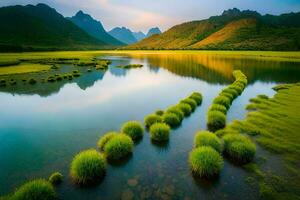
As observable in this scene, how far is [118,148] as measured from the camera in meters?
18.2

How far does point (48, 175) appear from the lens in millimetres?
15812

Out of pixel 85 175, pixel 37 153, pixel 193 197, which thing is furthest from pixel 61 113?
pixel 193 197

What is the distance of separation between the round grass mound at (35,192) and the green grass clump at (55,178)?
1.61 m

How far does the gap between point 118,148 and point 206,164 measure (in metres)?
6.67

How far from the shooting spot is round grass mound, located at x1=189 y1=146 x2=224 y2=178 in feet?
50.2

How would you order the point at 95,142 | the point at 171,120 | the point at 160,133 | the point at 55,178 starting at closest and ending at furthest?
the point at 55,178 → the point at 160,133 → the point at 95,142 → the point at 171,120

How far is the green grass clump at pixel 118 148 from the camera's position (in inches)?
712

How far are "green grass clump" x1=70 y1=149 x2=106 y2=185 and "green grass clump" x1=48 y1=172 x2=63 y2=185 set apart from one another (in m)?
0.78

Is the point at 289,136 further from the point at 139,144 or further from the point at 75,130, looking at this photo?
the point at 75,130

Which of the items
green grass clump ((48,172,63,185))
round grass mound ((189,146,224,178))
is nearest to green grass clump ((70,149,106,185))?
green grass clump ((48,172,63,185))

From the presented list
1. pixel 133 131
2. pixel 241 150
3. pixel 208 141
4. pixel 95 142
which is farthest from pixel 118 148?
pixel 241 150

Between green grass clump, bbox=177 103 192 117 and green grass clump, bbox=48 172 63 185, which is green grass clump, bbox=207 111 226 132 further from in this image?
green grass clump, bbox=48 172 63 185

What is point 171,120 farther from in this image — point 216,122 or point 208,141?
point 208,141

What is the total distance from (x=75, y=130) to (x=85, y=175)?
1052 cm
